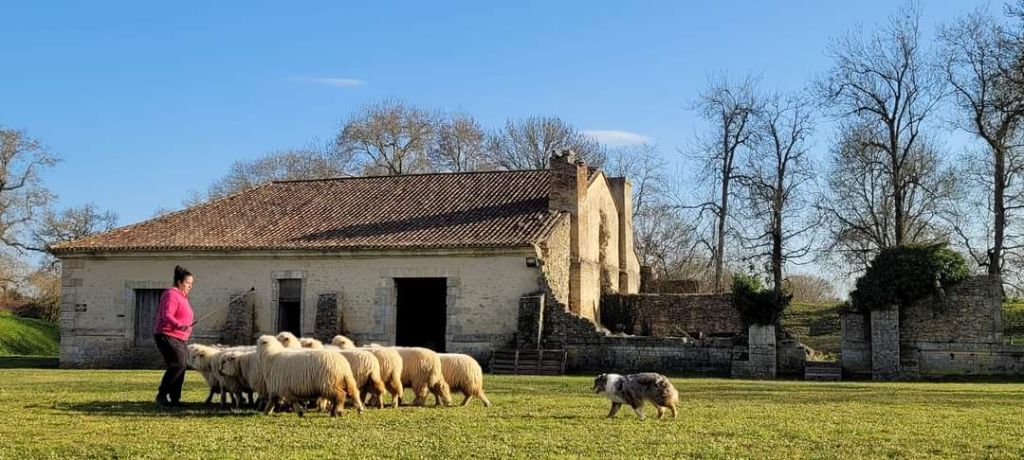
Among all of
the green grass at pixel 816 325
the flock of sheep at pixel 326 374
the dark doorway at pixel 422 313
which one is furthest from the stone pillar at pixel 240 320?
the green grass at pixel 816 325

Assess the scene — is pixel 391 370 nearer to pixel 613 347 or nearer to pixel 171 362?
pixel 171 362

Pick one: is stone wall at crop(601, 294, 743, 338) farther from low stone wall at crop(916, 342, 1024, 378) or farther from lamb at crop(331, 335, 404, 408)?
lamb at crop(331, 335, 404, 408)

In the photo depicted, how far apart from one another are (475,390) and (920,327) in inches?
613

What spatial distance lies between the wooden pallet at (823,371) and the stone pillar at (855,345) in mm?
590

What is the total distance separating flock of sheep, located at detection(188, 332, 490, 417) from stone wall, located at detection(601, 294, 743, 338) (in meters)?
17.5

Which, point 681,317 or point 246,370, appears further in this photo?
point 681,317

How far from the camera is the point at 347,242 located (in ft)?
88.5

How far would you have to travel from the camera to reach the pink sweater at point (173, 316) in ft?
40.1

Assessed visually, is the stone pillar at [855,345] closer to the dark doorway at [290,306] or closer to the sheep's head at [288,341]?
the dark doorway at [290,306]

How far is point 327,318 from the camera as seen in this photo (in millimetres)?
26547

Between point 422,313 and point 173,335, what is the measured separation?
61.5 feet

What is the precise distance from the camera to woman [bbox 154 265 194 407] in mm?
12195

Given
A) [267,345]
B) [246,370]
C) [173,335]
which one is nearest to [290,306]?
[173,335]

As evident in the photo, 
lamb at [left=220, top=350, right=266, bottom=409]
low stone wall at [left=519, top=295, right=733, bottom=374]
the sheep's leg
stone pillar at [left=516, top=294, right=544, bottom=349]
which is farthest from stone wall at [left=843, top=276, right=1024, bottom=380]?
the sheep's leg
